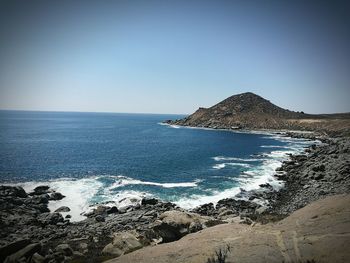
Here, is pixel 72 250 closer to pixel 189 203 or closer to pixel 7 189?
pixel 189 203

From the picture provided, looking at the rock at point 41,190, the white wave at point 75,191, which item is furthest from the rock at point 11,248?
the rock at point 41,190

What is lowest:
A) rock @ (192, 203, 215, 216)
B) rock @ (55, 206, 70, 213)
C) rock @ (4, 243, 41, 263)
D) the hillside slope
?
rock @ (55, 206, 70, 213)

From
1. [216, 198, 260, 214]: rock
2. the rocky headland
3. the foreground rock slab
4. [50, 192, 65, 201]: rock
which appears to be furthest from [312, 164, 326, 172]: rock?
[50, 192, 65, 201]: rock

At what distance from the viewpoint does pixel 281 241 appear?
14.3 meters

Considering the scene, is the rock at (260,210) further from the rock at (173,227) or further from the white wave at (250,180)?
the rock at (173,227)

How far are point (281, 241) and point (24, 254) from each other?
20.0m

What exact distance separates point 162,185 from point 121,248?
31044 millimetres

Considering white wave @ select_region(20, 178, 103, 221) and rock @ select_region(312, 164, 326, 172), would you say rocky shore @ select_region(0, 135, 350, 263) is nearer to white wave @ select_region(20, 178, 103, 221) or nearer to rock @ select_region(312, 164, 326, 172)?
rock @ select_region(312, 164, 326, 172)

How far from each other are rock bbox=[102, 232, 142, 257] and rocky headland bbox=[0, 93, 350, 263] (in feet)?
0.29

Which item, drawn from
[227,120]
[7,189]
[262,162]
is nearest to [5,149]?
[7,189]

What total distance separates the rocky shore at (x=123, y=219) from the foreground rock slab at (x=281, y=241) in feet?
13.1

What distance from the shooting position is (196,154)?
283ft

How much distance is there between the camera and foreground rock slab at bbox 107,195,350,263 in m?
12.7

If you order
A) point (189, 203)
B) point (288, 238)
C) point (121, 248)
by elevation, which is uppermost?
point (288, 238)
